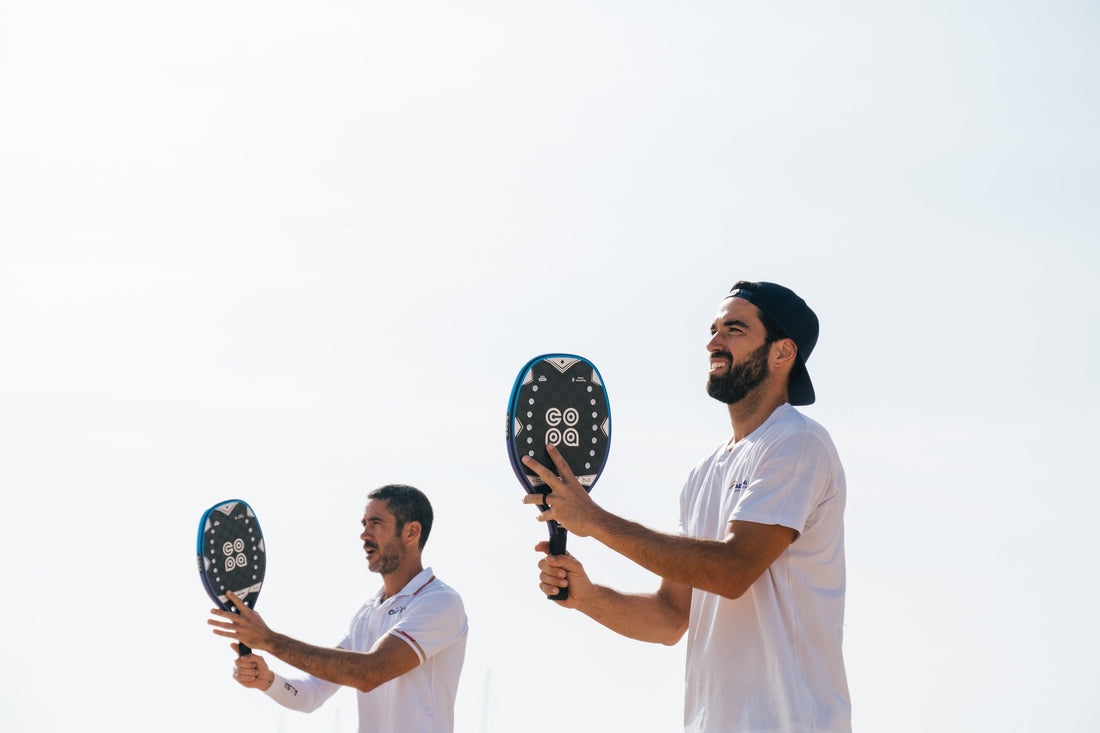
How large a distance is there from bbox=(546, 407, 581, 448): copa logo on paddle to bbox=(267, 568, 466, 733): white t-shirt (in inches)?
105

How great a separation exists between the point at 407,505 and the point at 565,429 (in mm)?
3296

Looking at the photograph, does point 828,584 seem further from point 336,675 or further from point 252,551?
point 252,551

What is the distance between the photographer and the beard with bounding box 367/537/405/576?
7.51 meters

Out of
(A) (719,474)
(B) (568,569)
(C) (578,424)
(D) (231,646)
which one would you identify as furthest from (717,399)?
(D) (231,646)

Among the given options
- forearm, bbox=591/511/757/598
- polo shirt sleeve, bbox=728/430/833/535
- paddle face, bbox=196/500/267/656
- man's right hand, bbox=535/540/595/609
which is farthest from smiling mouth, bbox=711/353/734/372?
paddle face, bbox=196/500/267/656

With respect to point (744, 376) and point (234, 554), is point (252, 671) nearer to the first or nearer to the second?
point (234, 554)

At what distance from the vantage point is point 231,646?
278 inches

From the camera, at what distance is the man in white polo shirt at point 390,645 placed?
6645mm

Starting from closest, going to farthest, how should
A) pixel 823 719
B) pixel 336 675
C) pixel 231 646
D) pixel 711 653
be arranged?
pixel 823 719, pixel 711 653, pixel 336 675, pixel 231 646

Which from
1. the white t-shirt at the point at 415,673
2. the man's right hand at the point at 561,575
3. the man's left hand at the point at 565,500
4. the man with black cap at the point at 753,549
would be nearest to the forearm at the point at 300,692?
the white t-shirt at the point at 415,673

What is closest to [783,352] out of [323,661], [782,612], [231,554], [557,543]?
[782,612]

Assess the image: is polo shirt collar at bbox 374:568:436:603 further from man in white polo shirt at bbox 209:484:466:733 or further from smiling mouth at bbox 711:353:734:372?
smiling mouth at bbox 711:353:734:372

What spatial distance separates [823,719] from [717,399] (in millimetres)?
1222

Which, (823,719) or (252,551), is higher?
(252,551)
